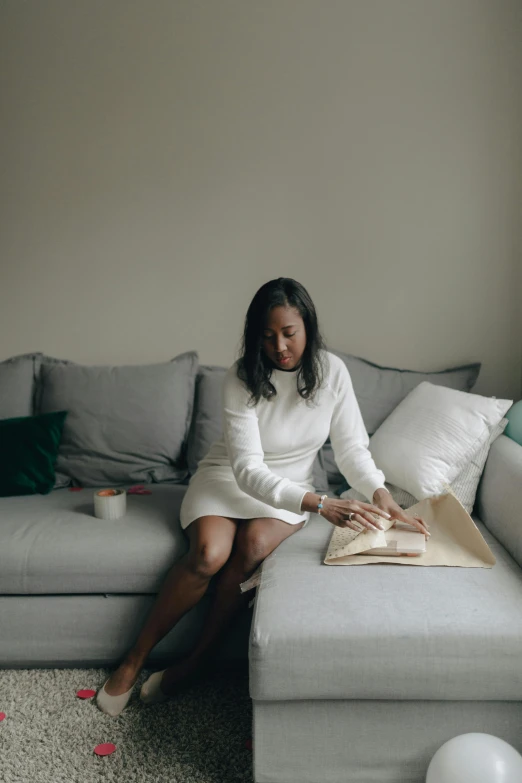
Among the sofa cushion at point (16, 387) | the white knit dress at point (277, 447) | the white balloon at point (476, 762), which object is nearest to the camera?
the white balloon at point (476, 762)

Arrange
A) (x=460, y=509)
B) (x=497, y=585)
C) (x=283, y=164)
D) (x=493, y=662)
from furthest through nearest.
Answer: (x=283, y=164)
(x=460, y=509)
(x=497, y=585)
(x=493, y=662)

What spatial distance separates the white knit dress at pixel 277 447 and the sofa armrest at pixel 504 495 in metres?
0.34

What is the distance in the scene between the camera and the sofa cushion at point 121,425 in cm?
245

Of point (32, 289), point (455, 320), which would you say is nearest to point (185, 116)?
point (32, 289)

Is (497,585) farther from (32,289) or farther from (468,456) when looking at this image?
(32,289)

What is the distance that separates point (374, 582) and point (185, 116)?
6.60ft

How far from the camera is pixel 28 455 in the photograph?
2.33m

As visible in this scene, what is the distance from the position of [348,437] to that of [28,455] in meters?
1.12

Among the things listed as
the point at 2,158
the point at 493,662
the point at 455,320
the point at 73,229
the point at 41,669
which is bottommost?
the point at 41,669

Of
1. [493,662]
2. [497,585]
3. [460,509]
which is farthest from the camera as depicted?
[460,509]

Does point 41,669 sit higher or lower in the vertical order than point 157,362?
lower

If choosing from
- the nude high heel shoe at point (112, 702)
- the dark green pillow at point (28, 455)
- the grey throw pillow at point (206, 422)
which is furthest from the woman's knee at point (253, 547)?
the dark green pillow at point (28, 455)

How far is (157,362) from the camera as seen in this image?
2848 millimetres

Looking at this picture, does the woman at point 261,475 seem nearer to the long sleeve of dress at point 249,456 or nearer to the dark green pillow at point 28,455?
the long sleeve of dress at point 249,456
